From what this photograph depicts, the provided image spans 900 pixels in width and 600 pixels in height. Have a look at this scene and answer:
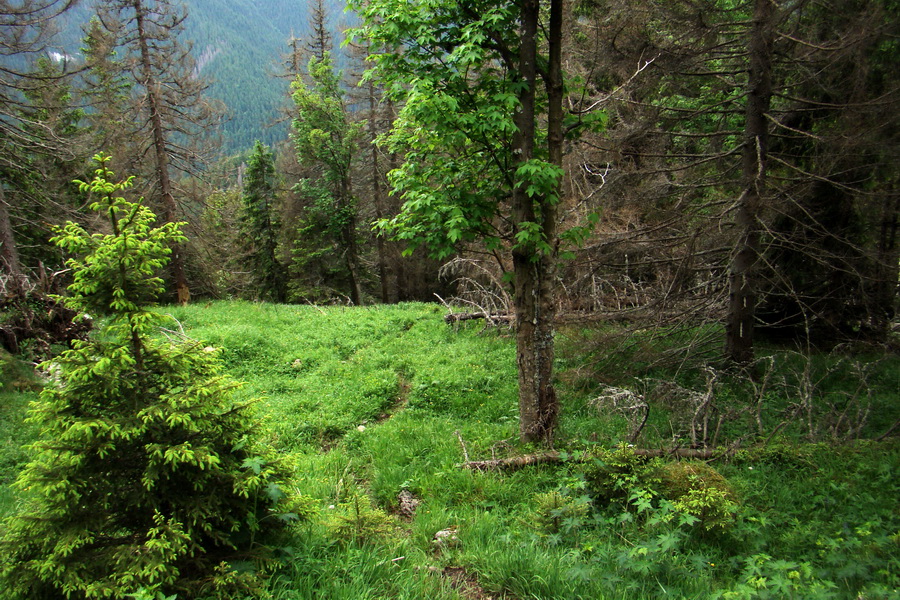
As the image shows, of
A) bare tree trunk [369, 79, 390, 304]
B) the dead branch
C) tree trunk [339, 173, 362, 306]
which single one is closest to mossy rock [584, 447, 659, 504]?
the dead branch

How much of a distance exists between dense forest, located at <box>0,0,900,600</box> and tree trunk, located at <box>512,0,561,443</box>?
0.04 meters

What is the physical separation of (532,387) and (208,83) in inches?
747

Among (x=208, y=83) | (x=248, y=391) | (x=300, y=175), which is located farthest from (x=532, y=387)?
(x=300, y=175)

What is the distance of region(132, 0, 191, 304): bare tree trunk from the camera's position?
15984mm

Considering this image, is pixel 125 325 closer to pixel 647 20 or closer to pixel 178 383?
pixel 178 383

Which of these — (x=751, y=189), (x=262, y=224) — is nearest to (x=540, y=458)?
(x=751, y=189)

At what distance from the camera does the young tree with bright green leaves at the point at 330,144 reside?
887 inches

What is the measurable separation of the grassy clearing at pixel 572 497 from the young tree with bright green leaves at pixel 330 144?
16.1 meters

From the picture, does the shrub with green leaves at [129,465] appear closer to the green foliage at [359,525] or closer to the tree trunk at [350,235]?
the green foliage at [359,525]

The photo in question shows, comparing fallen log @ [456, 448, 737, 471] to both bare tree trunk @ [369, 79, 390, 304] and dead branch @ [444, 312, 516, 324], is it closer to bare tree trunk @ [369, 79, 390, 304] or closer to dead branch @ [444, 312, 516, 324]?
dead branch @ [444, 312, 516, 324]

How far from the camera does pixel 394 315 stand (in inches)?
573

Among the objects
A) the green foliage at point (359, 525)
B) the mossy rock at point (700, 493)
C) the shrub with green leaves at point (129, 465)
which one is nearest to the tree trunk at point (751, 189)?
the mossy rock at point (700, 493)

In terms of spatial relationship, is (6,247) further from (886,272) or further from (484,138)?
(886,272)

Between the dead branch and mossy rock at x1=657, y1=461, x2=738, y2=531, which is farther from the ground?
the dead branch
